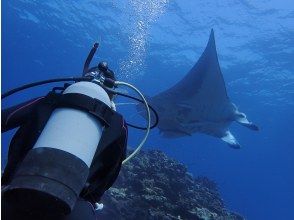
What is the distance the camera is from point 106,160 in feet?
8.72

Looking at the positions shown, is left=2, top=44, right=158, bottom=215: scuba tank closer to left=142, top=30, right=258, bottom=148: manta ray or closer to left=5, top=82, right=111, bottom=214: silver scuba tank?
left=5, top=82, right=111, bottom=214: silver scuba tank

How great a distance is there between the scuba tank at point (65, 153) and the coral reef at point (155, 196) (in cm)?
594

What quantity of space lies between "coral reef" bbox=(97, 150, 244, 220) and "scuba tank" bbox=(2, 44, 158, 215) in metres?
5.94

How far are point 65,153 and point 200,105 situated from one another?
9.47 meters

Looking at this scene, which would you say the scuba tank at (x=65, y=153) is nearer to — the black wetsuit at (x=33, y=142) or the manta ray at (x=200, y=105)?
the black wetsuit at (x=33, y=142)

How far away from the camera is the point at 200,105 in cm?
1138

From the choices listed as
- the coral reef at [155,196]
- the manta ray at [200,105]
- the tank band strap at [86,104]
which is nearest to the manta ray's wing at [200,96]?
the manta ray at [200,105]

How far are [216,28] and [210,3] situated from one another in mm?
3377

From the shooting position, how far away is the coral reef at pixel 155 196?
8.43 metres

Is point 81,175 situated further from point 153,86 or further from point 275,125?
point 275,125

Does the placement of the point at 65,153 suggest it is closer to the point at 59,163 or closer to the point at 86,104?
the point at 59,163

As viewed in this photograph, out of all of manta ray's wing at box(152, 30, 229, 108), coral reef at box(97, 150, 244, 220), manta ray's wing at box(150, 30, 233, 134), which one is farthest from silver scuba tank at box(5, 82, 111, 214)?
manta ray's wing at box(152, 30, 229, 108)

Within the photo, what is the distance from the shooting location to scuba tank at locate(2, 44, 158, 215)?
A: 198 cm

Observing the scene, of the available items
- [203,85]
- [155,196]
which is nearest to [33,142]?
[155,196]
